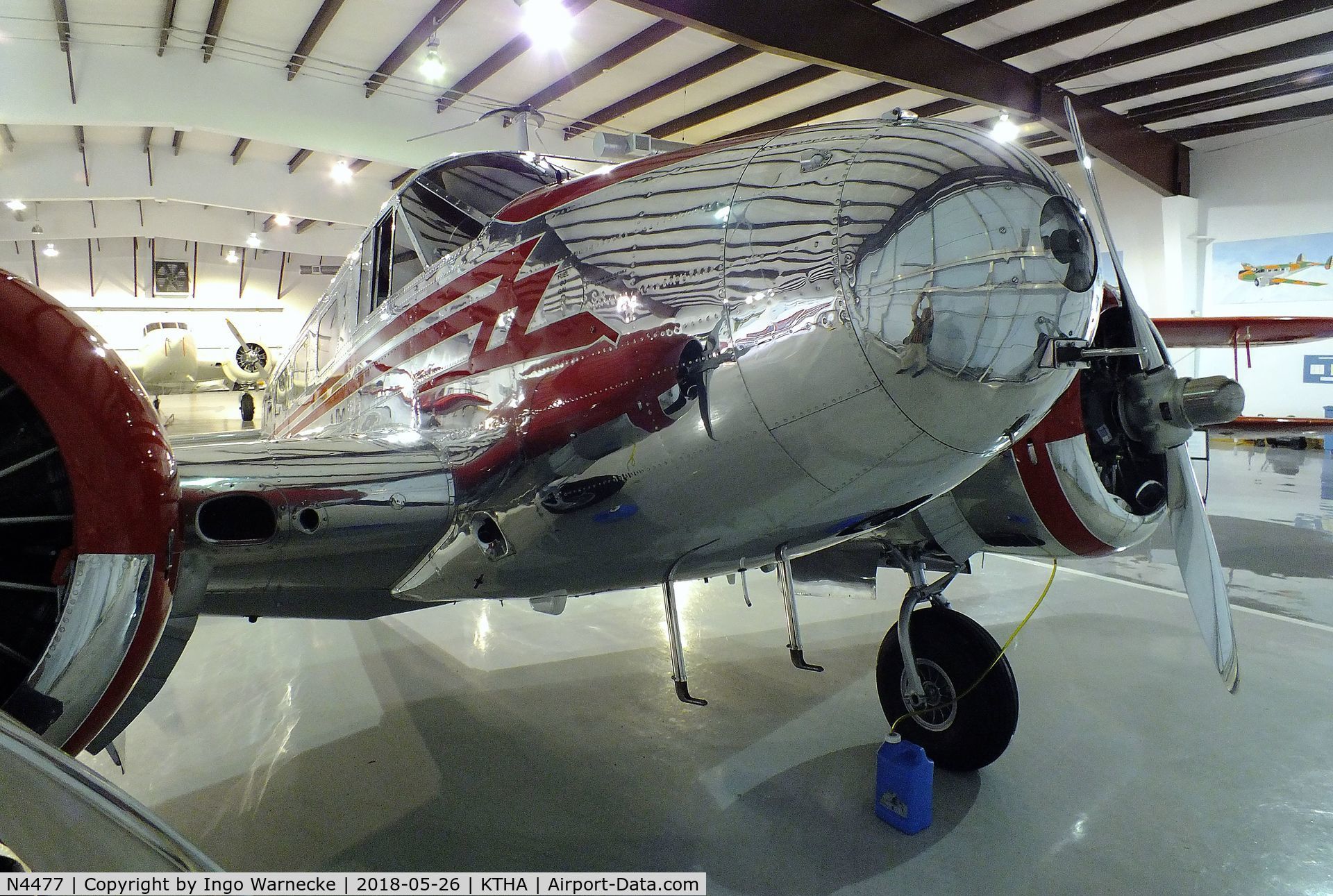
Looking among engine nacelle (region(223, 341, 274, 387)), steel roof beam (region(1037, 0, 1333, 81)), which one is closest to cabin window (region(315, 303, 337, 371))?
steel roof beam (region(1037, 0, 1333, 81))

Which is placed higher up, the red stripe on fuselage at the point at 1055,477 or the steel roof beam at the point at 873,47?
the steel roof beam at the point at 873,47

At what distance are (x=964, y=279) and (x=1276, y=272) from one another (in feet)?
48.8

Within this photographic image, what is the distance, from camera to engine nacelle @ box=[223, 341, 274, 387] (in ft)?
68.4

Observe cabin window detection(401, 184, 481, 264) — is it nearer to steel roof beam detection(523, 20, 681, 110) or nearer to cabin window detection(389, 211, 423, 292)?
cabin window detection(389, 211, 423, 292)

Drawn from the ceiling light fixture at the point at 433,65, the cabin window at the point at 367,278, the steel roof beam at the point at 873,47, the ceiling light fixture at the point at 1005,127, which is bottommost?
the cabin window at the point at 367,278

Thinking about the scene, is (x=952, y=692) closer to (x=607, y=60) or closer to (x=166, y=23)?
(x=607, y=60)

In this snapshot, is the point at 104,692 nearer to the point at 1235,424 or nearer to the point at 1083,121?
the point at 1235,424

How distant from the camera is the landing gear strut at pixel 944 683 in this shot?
120 inches

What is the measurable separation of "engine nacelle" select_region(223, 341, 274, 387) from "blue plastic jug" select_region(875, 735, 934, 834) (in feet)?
69.5

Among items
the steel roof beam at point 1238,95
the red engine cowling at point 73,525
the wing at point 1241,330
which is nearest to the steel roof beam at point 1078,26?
the wing at point 1241,330

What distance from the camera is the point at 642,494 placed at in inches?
82.2

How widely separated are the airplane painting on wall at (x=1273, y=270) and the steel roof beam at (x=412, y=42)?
13.2 meters

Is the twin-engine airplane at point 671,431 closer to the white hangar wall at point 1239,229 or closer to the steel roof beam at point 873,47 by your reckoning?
the steel roof beam at point 873,47

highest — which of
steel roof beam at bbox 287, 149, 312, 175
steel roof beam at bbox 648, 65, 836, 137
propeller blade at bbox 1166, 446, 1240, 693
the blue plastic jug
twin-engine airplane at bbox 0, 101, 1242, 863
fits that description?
steel roof beam at bbox 287, 149, 312, 175
